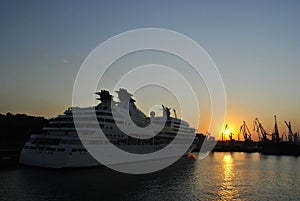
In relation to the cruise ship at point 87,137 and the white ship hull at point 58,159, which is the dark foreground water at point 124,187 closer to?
the white ship hull at point 58,159

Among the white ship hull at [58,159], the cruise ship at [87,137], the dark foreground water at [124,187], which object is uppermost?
the cruise ship at [87,137]

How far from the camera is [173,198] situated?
3006 cm

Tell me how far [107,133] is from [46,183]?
19.9 m

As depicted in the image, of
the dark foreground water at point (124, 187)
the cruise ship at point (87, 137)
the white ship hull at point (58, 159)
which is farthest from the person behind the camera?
the cruise ship at point (87, 137)

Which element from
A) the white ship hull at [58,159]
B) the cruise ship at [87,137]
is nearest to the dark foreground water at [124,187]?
the white ship hull at [58,159]

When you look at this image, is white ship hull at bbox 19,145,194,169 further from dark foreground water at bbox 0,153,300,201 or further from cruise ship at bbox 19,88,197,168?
dark foreground water at bbox 0,153,300,201

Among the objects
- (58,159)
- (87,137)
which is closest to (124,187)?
(58,159)

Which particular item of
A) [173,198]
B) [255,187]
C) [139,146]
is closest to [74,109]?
[139,146]

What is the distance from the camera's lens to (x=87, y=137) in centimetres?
4684

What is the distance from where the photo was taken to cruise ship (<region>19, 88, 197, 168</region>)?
143 ft

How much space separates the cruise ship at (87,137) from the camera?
43531mm

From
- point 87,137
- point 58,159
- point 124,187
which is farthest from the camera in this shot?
point 87,137

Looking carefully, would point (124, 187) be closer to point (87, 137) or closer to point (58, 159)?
point (58, 159)

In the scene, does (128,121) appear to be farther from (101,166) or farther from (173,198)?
(173,198)
